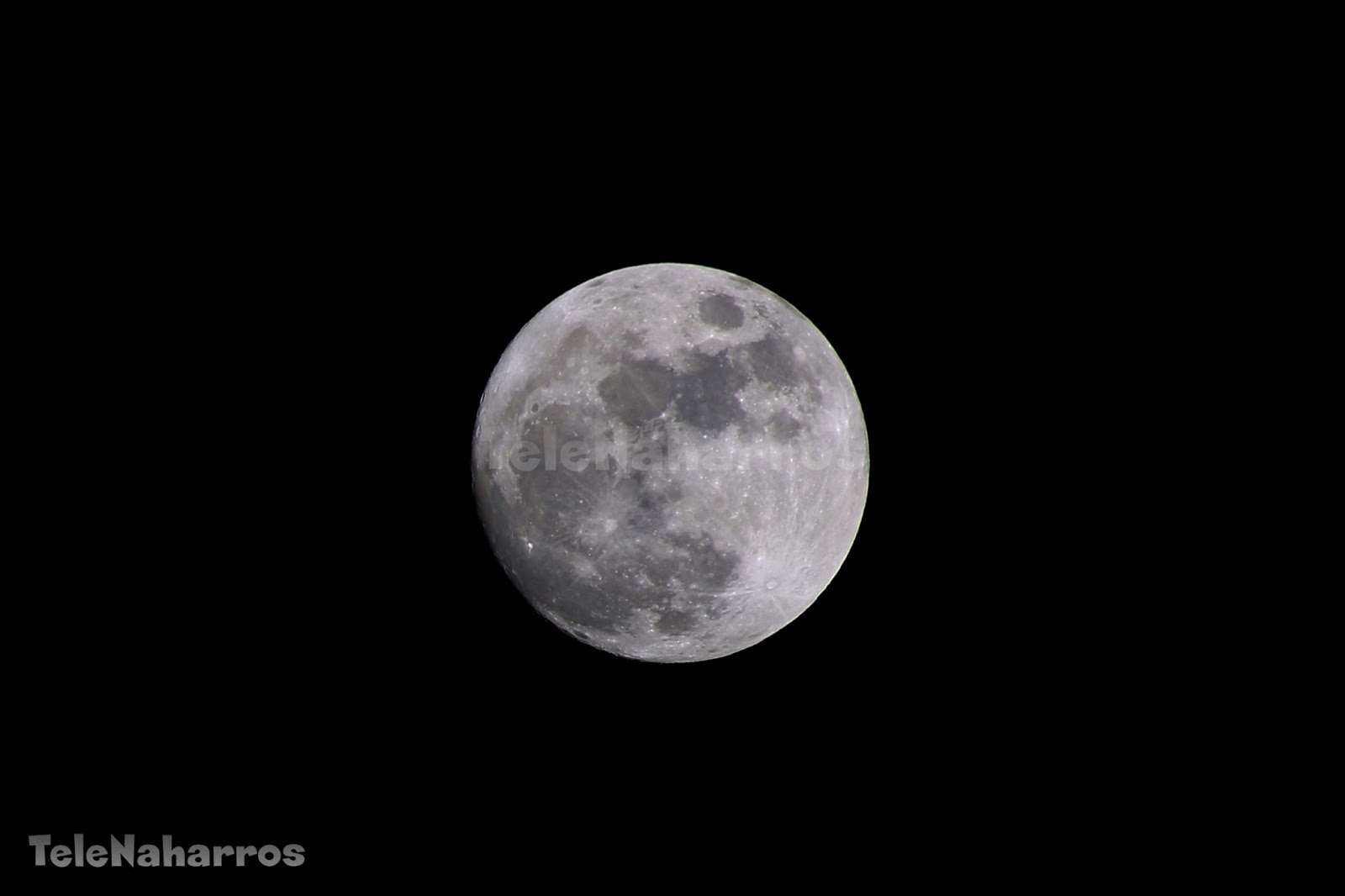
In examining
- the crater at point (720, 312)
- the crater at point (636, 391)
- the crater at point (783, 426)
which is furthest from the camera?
the crater at point (720, 312)

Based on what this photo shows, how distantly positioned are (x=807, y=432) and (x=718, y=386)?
512mm

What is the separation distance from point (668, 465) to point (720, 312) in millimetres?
866

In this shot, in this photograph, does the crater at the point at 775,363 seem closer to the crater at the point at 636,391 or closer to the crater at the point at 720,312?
the crater at the point at 720,312

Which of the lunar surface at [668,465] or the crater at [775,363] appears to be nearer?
the lunar surface at [668,465]

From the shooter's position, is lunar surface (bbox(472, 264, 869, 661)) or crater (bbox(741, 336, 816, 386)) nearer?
lunar surface (bbox(472, 264, 869, 661))

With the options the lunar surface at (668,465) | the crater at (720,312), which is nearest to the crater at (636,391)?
the lunar surface at (668,465)

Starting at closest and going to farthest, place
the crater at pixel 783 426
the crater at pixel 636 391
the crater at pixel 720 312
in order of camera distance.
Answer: the crater at pixel 636 391
the crater at pixel 783 426
the crater at pixel 720 312

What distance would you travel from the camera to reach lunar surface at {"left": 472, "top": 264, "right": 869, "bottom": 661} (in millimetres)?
4047

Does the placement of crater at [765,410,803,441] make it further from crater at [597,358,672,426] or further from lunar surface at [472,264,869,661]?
crater at [597,358,672,426]

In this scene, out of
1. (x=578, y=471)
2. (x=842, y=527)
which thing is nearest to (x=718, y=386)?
(x=578, y=471)

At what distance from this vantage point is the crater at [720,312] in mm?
4312

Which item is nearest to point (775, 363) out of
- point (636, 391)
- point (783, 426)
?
point (783, 426)

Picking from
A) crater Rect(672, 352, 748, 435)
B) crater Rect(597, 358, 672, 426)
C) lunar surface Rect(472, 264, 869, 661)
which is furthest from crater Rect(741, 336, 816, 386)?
crater Rect(597, 358, 672, 426)

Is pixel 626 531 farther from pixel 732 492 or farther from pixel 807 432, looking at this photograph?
pixel 807 432
